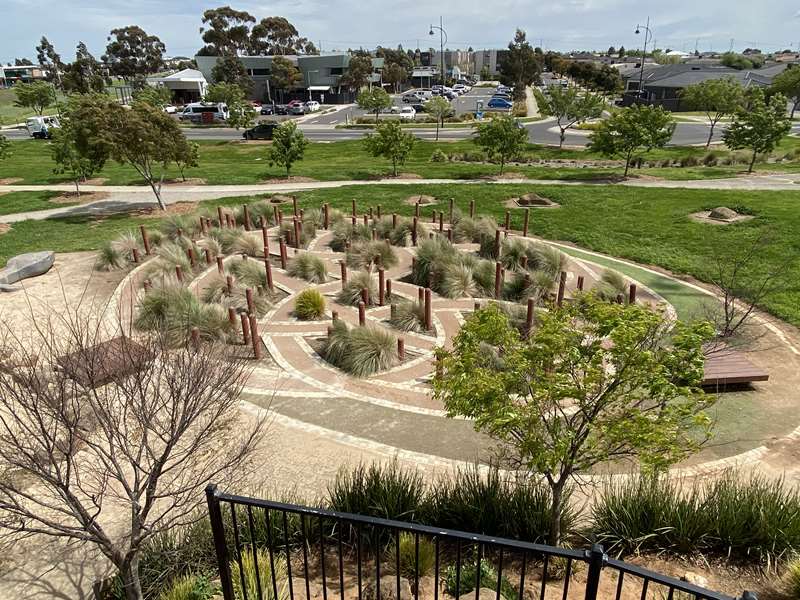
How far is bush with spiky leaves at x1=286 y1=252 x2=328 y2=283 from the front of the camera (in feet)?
50.6

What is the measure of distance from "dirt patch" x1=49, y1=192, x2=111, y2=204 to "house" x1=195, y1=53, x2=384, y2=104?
59020mm

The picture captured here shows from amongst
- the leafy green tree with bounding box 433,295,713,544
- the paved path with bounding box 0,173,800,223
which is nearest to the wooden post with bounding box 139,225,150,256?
the paved path with bounding box 0,173,800,223

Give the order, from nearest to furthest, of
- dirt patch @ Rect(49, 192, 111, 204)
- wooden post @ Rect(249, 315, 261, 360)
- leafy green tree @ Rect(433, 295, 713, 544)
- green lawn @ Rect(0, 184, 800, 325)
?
leafy green tree @ Rect(433, 295, 713, 544) → wooden post @ Rect(249, 315, 261, 360) → green lawn @ Rect(0, 184, 800, 325) → dirt patch @ Rect(49, 192, 111, 204)

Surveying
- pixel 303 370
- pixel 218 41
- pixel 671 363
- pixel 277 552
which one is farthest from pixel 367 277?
pixel 218 41

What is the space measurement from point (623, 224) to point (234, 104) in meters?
40.4

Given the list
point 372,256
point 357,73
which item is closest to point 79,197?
point 372,256

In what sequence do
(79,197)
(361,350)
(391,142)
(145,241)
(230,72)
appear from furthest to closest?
1. (230,72)
2. (391,142)
3. (79,197)
4. (145,241)
5. (361,350)

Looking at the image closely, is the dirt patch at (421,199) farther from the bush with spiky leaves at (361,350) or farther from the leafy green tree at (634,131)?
→ the bush with spiky leaves at (361,350)

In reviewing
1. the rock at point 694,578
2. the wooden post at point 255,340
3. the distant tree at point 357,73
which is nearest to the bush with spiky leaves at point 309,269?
the wooden post at point 255,340

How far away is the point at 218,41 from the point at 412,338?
9079cm

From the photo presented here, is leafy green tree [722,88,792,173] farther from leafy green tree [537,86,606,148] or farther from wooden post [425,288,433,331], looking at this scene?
wooden post [425,288,433,331]

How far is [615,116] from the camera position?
29.0 metres

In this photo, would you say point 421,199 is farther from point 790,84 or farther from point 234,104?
point 790,84

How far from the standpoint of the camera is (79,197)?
2717 cm
